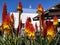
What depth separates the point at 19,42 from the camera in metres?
3.07

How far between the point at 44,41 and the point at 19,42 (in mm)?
401

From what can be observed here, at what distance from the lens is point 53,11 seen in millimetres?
5527

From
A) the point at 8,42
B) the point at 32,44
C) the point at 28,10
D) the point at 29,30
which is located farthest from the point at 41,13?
the point at 28,10

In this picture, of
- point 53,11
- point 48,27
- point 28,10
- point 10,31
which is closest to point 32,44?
point 10,31

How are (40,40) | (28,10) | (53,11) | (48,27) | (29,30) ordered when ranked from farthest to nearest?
(28,10)
(53,11)
(40,40)
(29,30)
(48,27)

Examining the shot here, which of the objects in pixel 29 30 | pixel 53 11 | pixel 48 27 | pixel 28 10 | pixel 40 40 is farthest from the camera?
pixel 28 10

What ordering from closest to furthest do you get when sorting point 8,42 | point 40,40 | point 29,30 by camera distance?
point 29,30, point 40,40, point 8,42

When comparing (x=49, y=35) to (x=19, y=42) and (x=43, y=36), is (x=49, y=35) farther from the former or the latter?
(x=19, y=42)

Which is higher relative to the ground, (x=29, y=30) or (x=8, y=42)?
(x=29, y=30)

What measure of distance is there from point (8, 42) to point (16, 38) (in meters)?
0.13

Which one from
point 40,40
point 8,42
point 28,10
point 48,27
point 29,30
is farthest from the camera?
point 28,10

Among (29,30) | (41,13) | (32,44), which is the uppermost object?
(41,13)

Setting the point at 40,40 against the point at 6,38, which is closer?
the point at 40,40

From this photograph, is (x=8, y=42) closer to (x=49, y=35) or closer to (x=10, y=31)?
(x=10, y=31)
